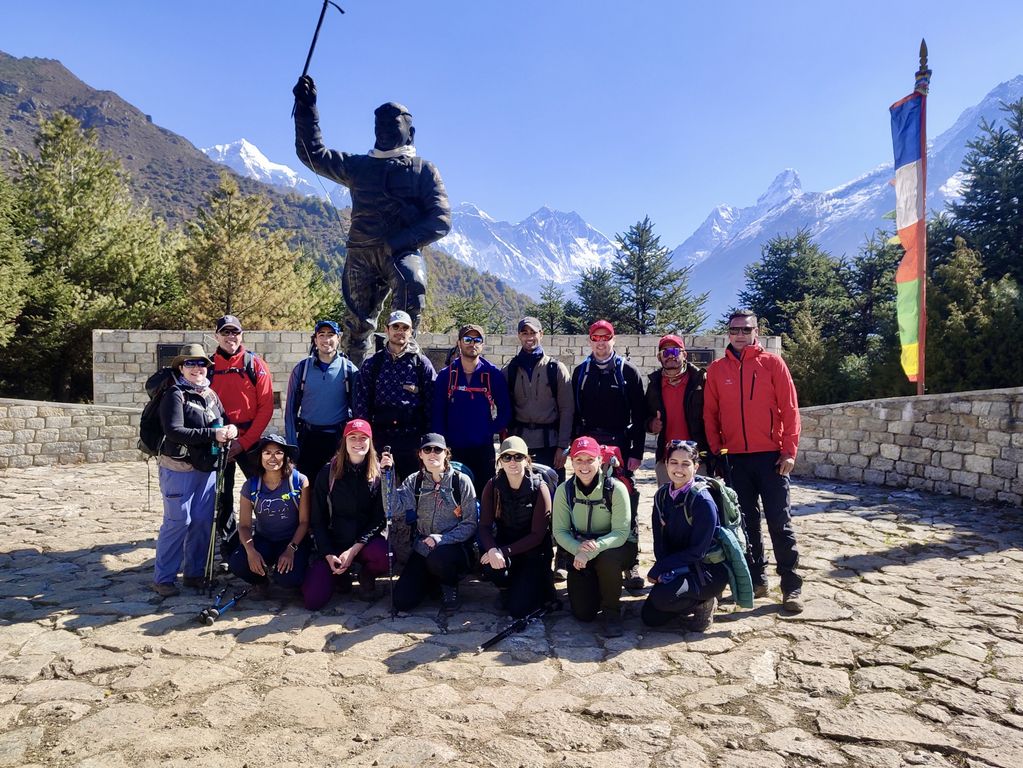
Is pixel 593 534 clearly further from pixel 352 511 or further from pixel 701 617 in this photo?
pixel 352 511

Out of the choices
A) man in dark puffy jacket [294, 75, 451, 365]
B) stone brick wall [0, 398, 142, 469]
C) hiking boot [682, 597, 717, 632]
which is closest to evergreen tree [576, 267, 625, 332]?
stone brick wall [0, 398, 142, 469]

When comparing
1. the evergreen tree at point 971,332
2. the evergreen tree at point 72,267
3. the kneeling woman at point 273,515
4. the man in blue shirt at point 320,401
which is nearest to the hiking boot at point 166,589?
the kneeling woman at point 273,515

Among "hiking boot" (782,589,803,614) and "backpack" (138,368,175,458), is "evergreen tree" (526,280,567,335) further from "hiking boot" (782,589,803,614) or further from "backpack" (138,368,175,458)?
"hiking boot" (782,589,803,614)

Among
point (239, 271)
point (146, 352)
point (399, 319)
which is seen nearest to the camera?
point (399, 319)

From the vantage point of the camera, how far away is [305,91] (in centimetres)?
569

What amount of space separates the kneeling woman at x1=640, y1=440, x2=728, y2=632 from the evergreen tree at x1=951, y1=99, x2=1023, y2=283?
58.3 ft

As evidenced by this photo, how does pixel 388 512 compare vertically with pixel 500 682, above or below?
above

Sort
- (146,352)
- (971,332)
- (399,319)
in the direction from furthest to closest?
1. (971,332)
2. (146,352)
3. (399,319)

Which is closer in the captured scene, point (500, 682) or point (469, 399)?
point (500, 682)

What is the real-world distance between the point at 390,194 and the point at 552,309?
2342 cm

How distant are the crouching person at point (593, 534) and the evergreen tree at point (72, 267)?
18.3 m

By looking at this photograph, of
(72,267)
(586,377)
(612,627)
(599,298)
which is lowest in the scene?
(612,627)

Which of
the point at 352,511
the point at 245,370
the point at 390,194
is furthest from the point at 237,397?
the point at 390,194

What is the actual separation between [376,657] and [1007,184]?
66.7ft
